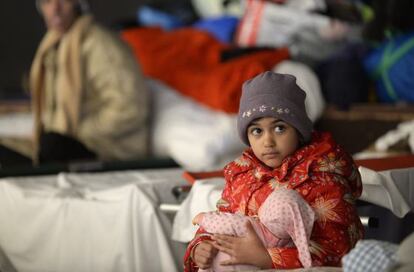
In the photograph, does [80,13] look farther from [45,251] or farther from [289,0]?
[45,251]

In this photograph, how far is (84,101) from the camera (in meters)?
3.72

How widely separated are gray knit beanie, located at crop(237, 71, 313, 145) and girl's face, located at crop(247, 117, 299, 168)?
0.02m

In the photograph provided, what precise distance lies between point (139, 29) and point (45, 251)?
1.89 meters

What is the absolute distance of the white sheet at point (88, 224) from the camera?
95.8 inches

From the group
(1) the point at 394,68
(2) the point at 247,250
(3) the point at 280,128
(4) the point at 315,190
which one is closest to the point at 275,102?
(3) the point at 280,128

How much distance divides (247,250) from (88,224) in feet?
3.27

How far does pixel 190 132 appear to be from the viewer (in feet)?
11.6

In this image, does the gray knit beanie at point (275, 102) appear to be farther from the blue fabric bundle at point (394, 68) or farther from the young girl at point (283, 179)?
the blue fabric bundle at point (394, 68)

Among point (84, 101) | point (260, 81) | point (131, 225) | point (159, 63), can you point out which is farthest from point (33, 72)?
point (260, 81)

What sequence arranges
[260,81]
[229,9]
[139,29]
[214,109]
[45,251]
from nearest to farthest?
[260,81] < [45,251] < [214,109] < [139,29] < [229,9]

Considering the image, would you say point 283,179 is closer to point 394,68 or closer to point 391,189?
point 391,189

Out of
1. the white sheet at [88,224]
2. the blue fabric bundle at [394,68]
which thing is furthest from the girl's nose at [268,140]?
the blue fabric bundle at [394,68]

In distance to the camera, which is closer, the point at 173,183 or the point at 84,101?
the point at 173,183

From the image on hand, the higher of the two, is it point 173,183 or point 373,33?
point 373,33
